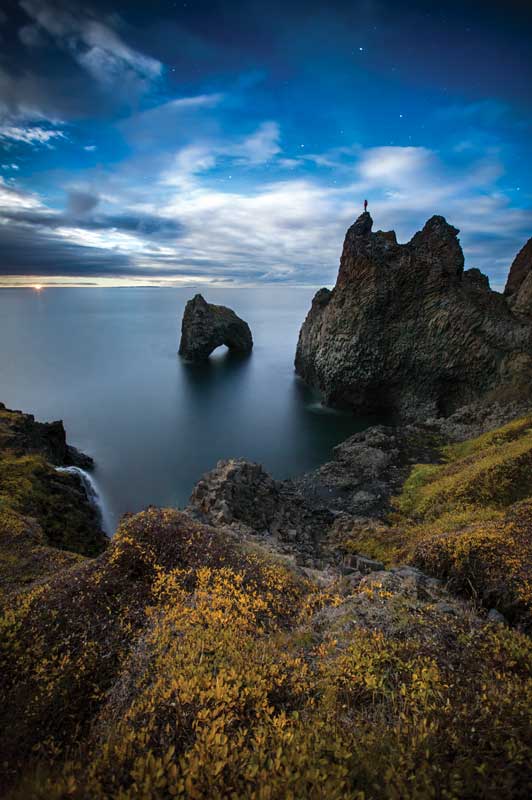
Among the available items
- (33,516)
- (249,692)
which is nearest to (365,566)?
(249,692)

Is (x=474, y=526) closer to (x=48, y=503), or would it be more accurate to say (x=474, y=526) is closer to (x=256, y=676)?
(x=256, y=676)

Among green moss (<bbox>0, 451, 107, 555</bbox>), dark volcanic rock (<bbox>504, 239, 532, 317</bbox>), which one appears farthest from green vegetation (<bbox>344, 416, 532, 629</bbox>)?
dark volcanic rock (<bbox>504, 239, 532, 317</bbox>)

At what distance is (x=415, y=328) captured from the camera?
194ft

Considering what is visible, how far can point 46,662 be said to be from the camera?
8.09 metres

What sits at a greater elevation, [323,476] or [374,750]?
[374,750]

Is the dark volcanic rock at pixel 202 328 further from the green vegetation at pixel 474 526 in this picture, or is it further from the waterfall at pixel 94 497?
the green vegetation at pixel 474 526

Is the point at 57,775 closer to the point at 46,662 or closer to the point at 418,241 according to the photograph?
the point at 46,662

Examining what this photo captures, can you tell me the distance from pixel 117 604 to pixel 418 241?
2525 inches

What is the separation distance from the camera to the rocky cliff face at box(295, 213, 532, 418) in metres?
53.5

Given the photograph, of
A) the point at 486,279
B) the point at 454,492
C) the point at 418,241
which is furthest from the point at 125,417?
the point at 486,279

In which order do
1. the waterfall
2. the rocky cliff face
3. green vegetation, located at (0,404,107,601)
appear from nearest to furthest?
green vegetation, located at (0,404,107,601) → the waterfall → the rocky cliff face

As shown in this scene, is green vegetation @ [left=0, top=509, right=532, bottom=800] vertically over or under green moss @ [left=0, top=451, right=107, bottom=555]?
over

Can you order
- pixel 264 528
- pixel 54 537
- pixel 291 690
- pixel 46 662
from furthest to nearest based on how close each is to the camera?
pixel 264 528 → pixel 54 537 → pixel 46 662 → pixel 291 690

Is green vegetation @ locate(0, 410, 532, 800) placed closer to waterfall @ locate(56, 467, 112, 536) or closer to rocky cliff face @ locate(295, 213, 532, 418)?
waterfall @ locate(56, 467, 112, 536)
